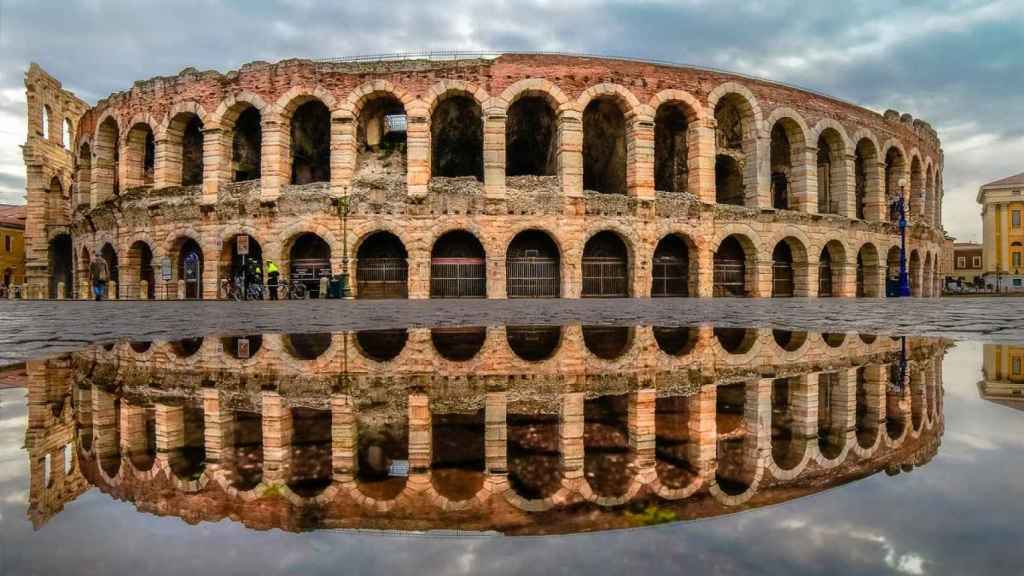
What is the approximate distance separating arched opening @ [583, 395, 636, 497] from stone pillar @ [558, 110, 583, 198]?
18.2m

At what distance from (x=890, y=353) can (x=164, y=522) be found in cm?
409

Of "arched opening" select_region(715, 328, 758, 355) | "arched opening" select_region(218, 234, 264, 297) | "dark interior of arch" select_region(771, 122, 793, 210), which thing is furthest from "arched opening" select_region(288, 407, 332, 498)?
"dark interior of arch" select_region(771, 122, 793, 210)

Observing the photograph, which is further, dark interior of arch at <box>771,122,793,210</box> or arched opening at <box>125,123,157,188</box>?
dark interior of arch at <box>771,122,793,210</box>

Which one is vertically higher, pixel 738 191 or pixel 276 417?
pixel 738 191

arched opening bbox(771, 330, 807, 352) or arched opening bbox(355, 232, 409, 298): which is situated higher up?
arched opening bbox(355, 232, 409, 298)

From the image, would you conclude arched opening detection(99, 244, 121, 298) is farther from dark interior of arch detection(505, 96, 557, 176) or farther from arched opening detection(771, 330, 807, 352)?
arched opening detection(771, 330, 807, 352)

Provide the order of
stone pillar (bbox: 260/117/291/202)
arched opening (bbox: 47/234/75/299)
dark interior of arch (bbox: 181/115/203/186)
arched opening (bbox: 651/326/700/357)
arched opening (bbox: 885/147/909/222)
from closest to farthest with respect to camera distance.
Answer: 1. arched opening (bbox: 651/326/700/357)
2. stone pillar (bbox: 260/117/291/202)
3. dark interior of arch (bbox: 181/115/203/186)
4. arched opening (bbox: 885/147/909/222)
5. arched opening (bbox: 47/234/75/299)

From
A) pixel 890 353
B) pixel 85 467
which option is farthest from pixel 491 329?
pixel 85 467

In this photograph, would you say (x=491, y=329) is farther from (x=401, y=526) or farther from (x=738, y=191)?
(x=738, y=191)

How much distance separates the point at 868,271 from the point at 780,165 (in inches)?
269

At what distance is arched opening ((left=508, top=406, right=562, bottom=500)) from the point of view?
135 cm

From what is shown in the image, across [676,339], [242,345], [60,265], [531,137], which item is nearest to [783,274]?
[531,137]

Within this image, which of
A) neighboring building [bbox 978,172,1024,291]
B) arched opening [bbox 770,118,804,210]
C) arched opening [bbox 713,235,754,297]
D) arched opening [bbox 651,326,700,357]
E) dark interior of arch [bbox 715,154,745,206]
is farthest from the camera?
neighboring building [bbox 978,172,1024,291]

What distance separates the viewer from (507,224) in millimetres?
20000
